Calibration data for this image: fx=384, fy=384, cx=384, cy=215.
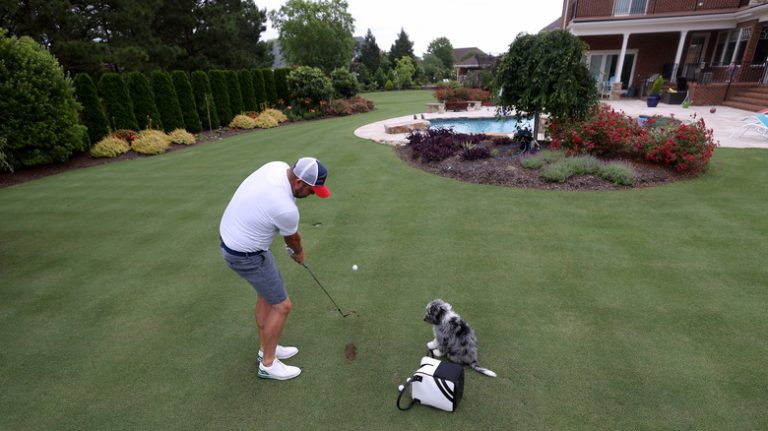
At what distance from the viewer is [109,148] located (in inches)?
502

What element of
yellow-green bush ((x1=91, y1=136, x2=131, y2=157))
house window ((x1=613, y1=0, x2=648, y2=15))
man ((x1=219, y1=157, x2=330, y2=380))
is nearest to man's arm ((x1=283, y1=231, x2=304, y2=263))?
man ((x1=219, y1=157, x2=330, y2=380))

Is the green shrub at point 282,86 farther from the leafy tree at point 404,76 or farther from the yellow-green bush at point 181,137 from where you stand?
the leafy tree at point 404,76

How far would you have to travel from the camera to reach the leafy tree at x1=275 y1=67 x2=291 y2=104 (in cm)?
2173

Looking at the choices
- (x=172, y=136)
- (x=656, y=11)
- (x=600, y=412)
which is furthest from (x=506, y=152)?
(x=656, y=11)

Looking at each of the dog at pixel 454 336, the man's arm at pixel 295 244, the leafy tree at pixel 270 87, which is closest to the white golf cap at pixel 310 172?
the man's arm at pixel 295 244

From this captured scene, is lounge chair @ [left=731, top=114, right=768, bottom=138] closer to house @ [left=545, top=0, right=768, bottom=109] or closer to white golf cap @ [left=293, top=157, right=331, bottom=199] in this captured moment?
house @ [left=545, top=0, right=768, bottom=109]

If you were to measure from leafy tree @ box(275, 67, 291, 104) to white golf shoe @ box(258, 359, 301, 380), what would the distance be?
20501 millimetres

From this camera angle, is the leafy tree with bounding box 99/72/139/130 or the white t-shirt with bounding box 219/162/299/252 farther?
the leafy tree with bounding box 99/72/139/130

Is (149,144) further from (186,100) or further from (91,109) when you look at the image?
(186,100)

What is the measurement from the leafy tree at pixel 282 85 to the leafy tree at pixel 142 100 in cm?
806

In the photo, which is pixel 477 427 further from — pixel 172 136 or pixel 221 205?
pixel 172 136

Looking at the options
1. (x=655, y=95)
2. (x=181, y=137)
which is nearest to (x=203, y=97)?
(x=181, y=137)

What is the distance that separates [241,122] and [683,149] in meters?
16.9

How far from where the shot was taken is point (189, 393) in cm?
337
